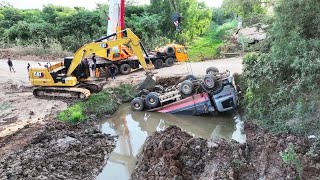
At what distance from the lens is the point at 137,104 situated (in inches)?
589

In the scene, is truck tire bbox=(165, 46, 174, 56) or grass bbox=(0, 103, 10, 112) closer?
grass bbox=(0, 103, 10, 112)

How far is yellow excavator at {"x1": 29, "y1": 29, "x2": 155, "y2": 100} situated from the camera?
1529 centimetres

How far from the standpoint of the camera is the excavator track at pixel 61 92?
15.3 metres

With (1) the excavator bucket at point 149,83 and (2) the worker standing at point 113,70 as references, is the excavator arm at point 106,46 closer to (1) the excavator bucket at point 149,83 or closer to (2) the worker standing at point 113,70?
(1) the excavator bucket at point 149,83

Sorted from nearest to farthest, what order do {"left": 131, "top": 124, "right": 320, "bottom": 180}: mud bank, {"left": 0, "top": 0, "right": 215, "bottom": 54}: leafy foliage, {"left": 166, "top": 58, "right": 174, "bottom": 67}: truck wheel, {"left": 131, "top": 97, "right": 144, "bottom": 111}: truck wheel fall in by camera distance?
1. {"left": 131, "top": 124, "right": 320, "bottom": 180}: mud bank
2. {"left": 131, "top": 97, "right": 144, "bottom": 111}: truck wheel
3. {"left": 166, "top": 58, "right": 174, "bottom": 67}: truck wheel
4. {"left": 0, "top": 0, "right": 215, "bottom": 54}: leafy foliage

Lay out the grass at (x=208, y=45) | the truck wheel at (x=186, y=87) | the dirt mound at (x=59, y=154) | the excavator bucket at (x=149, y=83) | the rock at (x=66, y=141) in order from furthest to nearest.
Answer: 1. the grass at (x=208, y=45)
2. the excavator bucket at (x=149, y=83)
3. the truck wheel at (x=186, y=87)
4. the rock at (x=66, y=141)
5. the dirt mound at (x=59, y=154)

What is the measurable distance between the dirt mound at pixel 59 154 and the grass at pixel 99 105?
820mm

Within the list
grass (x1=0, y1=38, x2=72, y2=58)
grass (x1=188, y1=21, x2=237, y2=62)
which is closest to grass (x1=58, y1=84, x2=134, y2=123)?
grass (x1=188, y1=21, x2=237, y2=62)

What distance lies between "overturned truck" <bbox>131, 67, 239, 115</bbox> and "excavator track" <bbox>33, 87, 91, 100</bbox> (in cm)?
221

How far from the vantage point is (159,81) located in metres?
17.7

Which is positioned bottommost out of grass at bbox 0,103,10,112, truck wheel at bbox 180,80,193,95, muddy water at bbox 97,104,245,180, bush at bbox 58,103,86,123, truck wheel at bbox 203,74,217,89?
muddy water at bbox 97,104,245,180

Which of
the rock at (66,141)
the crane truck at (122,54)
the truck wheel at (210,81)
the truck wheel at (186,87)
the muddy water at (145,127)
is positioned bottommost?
the muddy water at (145,127)

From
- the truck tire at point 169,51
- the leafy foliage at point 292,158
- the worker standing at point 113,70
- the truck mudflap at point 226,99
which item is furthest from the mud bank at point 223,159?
the truck tire at point 169,51

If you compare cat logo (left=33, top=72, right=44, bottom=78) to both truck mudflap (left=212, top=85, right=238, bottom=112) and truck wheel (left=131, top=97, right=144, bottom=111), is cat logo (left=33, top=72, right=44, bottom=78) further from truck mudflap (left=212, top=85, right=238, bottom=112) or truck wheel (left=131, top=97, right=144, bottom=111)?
truck mudflap (left=212, top=85, right=238, bottom=112)
